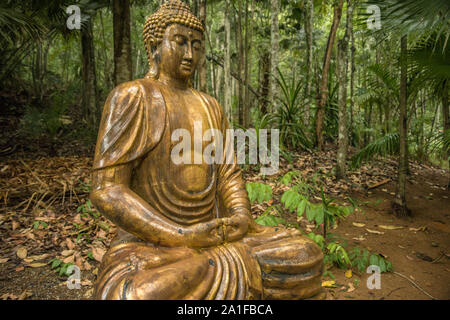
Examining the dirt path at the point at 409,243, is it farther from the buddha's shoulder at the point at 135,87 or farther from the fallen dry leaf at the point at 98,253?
the fallen dry leaf at the point at 98,253

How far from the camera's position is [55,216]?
3.72 metres

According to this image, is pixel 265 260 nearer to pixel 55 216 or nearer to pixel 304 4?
pixel 55 216

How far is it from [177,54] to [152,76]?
0.23 metres

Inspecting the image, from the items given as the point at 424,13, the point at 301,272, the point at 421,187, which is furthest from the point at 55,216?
the point at 421,187

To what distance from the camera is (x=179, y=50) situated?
1987 mm

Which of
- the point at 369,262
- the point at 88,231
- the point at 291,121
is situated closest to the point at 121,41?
the point at 88,231

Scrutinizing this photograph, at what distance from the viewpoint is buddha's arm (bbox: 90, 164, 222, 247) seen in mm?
1699

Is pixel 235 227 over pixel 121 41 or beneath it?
beneath

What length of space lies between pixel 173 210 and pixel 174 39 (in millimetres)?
1053

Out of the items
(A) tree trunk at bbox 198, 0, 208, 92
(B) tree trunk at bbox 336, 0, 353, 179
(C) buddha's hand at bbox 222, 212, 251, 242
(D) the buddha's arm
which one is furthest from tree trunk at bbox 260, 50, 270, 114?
(D) the buddha's arm

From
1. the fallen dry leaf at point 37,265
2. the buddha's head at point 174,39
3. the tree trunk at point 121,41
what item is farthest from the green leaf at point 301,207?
the tree trunk at point 121,41

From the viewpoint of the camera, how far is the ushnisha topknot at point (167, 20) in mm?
1963

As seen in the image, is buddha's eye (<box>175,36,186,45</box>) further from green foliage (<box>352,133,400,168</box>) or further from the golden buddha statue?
green foliage (<box>352,133,400,168</box>)

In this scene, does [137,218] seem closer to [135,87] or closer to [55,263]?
[135,87]
